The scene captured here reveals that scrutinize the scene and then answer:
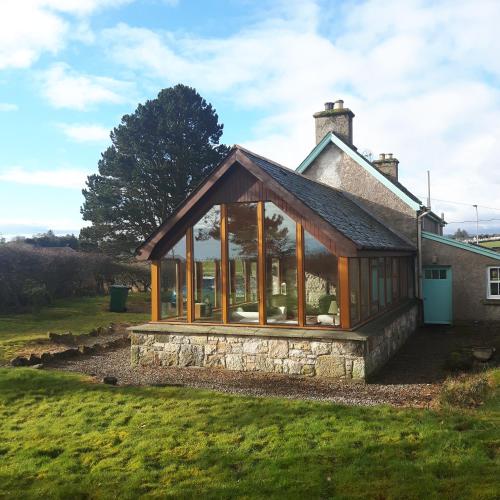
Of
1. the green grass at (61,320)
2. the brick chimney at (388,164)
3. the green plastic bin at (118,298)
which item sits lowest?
the green grass at (61,320)

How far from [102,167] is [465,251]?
90.6 feet

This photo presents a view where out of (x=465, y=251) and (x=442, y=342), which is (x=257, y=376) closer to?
(x=442, y=342)

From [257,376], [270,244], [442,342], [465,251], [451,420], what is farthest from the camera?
[465,251]

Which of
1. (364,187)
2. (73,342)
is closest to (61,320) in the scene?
(73,342)

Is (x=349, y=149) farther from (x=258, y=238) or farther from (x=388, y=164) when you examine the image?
(x=258, y=238)

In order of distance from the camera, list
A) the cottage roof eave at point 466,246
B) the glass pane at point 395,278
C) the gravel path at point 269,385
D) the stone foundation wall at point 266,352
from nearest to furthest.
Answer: the gravel path at point 269,385, the stone foundation wall at point 266,352, the glass pane at point 395,278, the cottage roof eave at point 466,246

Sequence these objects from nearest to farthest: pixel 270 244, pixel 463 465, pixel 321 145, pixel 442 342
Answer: pixel 463 465 → pixel 270 244 → pixel 442 342 → pixel 321 145

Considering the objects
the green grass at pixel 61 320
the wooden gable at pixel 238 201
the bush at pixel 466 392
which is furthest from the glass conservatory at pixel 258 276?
the green grass at pixel 61 320

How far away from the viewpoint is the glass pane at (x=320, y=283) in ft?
33.5

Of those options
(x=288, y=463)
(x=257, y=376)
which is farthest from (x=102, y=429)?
(x=257, y=376)

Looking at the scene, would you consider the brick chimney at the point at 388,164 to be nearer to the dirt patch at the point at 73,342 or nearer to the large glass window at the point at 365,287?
the large glass window at the point at 365,287

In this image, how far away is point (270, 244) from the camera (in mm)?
10867

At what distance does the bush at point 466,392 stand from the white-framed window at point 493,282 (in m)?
8.49

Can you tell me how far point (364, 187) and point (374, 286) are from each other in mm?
7012
